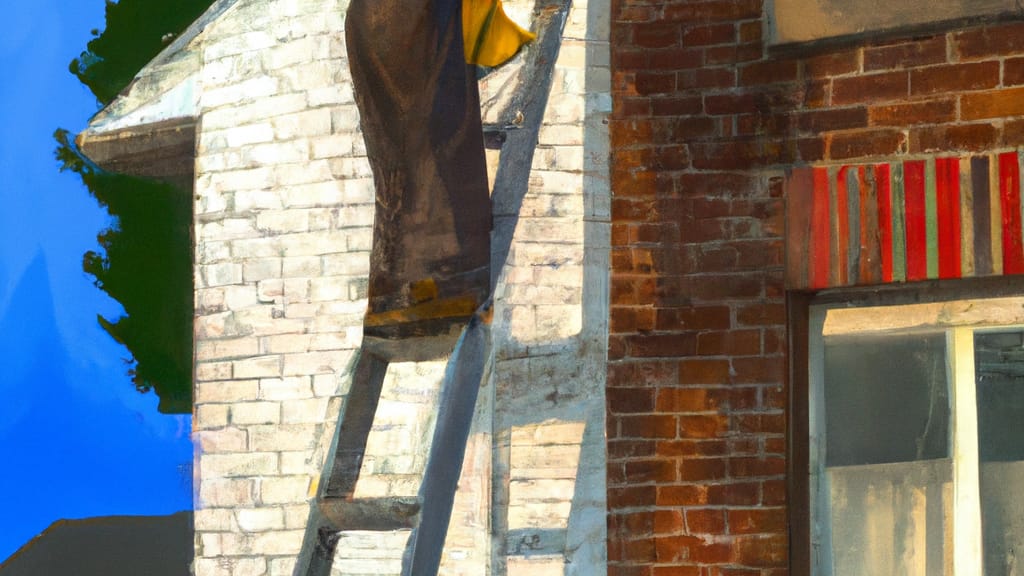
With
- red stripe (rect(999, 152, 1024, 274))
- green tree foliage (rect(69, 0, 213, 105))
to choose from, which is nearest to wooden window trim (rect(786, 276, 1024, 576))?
red stripe (rect(999, 152, 1024, 274))

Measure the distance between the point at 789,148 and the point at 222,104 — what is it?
189cm

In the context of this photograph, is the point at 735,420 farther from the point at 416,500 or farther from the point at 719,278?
the point at 416,500

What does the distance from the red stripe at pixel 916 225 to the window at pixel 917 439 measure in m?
0.15

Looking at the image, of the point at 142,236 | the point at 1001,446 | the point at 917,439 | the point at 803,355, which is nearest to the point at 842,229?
the point at 803,355

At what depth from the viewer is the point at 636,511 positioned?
391cm

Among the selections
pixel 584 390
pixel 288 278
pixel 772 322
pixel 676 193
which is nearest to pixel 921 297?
pixel 772 322

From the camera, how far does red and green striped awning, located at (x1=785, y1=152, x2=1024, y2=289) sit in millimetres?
3604

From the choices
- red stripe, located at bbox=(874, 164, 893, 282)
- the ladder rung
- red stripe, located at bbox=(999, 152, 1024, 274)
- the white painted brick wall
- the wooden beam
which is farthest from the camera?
the wooden beam

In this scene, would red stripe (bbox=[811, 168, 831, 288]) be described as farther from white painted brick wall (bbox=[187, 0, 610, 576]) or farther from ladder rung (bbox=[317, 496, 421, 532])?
ladder rung (bbox=[317, 496, 421, 532])

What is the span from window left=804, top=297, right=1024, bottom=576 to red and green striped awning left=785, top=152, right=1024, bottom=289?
0.15 metres

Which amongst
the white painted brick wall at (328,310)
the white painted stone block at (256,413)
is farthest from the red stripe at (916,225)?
the white painted stone block at (256,413)

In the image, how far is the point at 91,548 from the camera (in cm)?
403

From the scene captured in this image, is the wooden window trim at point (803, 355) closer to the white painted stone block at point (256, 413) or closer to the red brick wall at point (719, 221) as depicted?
the red brick wall at point (719, 221)

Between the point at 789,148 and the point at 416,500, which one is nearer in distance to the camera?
the point at 416,500
